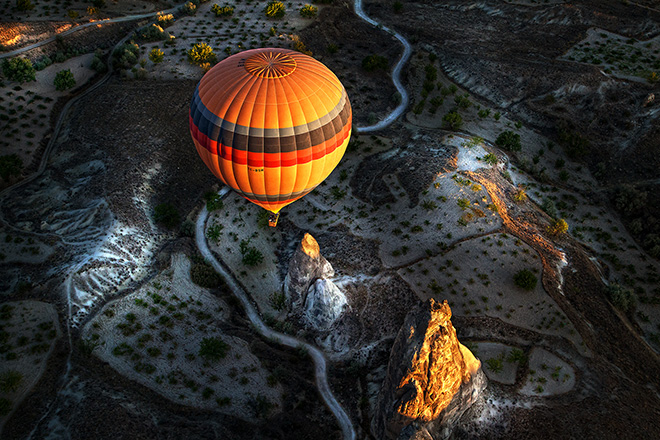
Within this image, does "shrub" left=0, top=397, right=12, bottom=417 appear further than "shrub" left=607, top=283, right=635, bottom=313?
No

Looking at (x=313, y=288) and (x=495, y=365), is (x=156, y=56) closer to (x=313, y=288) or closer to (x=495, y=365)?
(x=313, y=288)

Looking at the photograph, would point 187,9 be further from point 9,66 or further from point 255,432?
point 255,432

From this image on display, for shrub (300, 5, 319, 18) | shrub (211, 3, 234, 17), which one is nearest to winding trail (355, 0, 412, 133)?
shrub (300, 5, 319, 18)

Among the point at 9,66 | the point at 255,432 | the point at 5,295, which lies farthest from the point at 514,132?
the point at 9,66

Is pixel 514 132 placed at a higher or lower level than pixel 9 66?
lower

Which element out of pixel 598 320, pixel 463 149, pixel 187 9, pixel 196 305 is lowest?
pixel 196 305

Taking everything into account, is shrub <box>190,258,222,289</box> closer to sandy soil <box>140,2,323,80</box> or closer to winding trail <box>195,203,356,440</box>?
winding trail <box>195,203,356,440</box>
